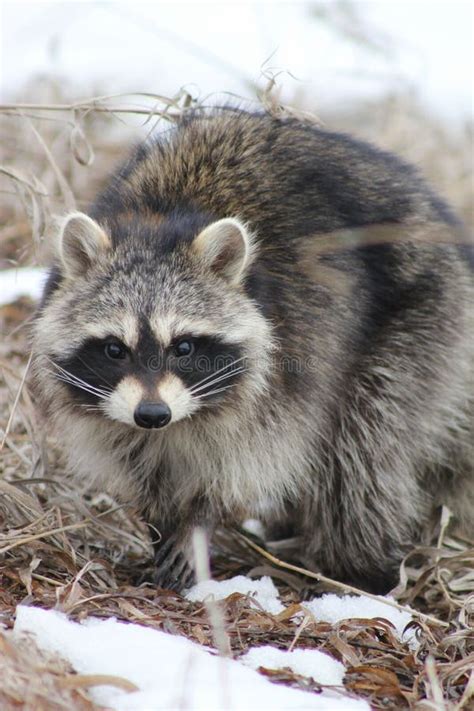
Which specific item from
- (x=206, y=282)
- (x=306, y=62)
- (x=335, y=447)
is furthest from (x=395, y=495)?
(x=306, y=62)

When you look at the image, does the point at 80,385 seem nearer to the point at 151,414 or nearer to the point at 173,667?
the point at 151,414

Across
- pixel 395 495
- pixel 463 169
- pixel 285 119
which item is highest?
pixel 463 169

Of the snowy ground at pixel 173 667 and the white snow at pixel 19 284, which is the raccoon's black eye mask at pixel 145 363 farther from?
the white snow at pixel 19 284

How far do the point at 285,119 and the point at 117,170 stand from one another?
Answer: 32.3 inches

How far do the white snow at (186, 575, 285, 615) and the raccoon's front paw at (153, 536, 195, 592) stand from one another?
0.09 metres

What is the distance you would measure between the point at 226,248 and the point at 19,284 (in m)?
2.43

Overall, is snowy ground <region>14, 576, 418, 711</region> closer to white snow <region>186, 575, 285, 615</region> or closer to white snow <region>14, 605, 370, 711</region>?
white snow <region>14, 605, 370, 711</region>

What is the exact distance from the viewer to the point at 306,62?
9.73 m

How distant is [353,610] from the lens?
3.93 m

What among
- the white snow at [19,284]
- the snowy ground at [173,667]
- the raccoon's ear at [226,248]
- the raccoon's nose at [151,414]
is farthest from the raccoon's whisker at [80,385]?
the white snow at [19,284]

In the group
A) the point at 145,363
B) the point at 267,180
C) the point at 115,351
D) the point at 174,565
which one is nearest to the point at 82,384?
the point at 115,351

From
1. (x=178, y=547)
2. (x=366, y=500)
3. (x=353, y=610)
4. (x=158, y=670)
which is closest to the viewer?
(x=158, y=670)

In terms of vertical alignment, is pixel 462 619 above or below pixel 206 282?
below

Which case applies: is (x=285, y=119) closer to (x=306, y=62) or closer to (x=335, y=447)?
(x=335, y=447)
